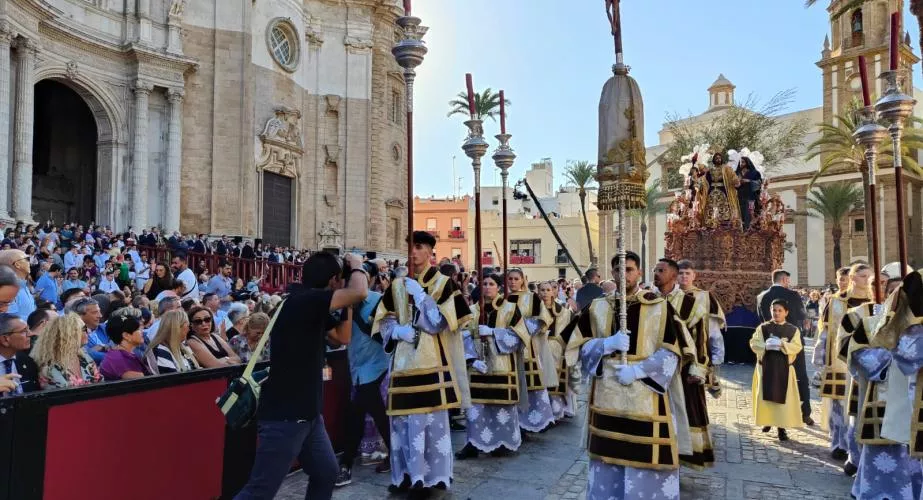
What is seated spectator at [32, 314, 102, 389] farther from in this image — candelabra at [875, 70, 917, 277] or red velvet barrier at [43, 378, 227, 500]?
candelabra at [875, 70, 917, 277]

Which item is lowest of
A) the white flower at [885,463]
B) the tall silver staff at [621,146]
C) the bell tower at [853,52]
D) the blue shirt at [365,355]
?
the white flower at [885,463]

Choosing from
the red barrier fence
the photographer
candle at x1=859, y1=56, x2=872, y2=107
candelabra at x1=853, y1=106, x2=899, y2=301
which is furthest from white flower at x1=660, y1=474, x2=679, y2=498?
the red barrier fence

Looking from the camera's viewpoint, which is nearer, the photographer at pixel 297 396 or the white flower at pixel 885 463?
the photographer at pixel 297 396

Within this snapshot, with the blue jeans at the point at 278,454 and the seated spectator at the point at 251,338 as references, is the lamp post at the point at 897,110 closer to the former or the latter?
the blue jeans at the point at 278,454

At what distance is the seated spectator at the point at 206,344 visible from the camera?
20.4 feet

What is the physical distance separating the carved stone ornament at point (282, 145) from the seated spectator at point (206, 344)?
22.0 meters

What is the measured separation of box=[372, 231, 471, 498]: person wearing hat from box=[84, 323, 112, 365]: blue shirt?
2684 mm

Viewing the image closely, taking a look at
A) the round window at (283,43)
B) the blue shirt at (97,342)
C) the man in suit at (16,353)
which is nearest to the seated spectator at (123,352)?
the man in suit at (16,353)

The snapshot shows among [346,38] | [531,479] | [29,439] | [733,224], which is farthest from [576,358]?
[346,38]

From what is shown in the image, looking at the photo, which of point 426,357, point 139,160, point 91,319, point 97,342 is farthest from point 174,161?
point 426,357

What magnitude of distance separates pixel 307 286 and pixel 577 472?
381 cm

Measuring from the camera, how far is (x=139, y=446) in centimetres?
481

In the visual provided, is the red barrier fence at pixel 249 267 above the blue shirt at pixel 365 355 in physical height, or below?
above

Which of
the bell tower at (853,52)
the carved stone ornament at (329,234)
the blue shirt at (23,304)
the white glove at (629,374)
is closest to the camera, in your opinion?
the white glove at (629,374)
